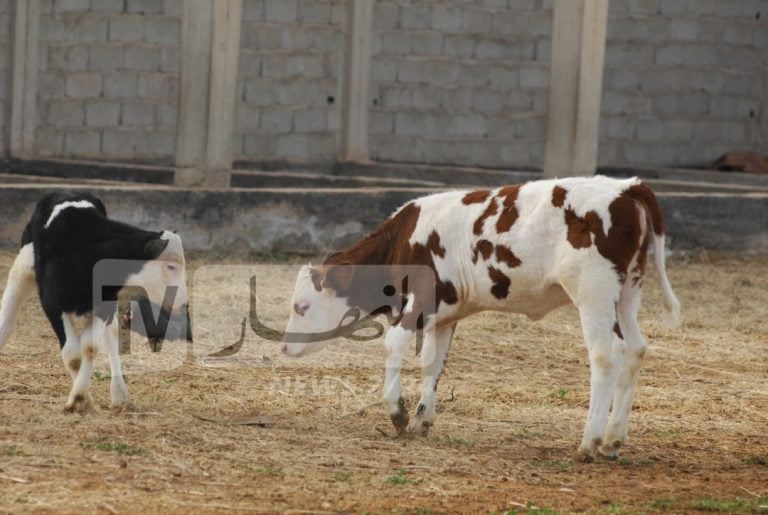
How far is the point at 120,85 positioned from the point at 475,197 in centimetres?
1028

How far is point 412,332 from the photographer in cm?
718

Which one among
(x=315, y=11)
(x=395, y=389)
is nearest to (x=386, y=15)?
(x=315, y=11)

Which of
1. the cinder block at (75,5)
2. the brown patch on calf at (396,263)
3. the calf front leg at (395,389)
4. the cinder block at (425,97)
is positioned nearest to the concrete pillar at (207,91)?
the cinder block at (75,5)

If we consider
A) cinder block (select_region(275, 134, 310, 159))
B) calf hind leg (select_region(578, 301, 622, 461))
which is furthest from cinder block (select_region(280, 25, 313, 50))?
calf hind leg (select_region(578, 301, 622, 461))

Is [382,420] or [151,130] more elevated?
[151,130]

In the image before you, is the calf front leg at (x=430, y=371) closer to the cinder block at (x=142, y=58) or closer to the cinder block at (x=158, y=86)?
the cinder block at (x=158, y=86)

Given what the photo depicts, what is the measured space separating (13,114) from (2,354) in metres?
8.24

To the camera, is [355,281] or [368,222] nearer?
[355,281]

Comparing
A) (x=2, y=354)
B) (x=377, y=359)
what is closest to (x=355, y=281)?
(x=377, y=359)

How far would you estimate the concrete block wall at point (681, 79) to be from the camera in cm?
1805

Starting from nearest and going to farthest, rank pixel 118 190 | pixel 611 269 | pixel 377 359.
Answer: pixel 611 269 < pixel 377 359 < pixel 118 190

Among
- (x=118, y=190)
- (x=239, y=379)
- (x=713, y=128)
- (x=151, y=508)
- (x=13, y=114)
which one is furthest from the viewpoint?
(x=713, y=128)

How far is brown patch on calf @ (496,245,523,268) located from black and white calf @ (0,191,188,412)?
65.0 inches

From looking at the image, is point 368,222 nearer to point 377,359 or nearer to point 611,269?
point 377,359
